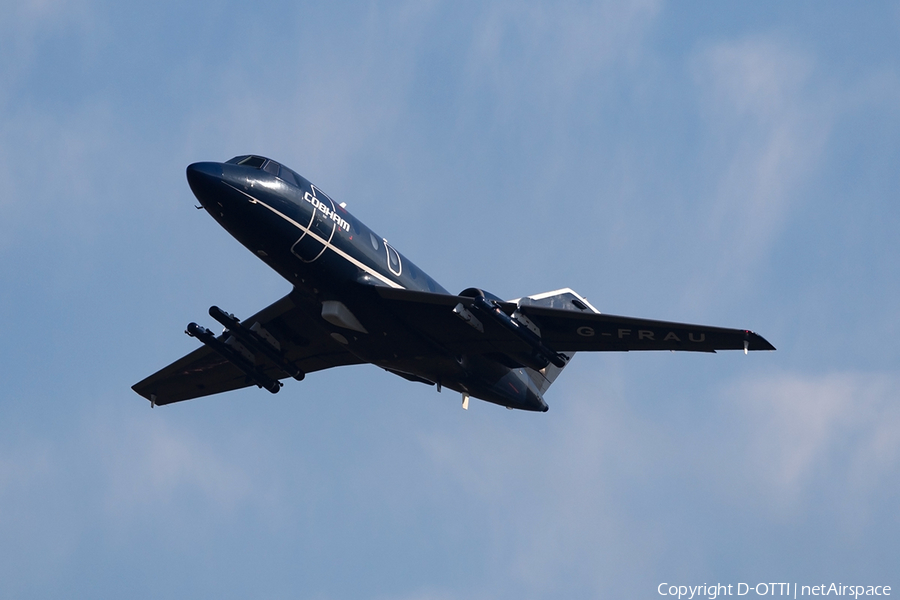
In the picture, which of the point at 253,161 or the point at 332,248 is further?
the point at 332,248

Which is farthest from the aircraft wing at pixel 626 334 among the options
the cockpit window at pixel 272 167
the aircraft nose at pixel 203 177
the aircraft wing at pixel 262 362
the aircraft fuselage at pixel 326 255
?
the aircraft nose at pixel 203 177

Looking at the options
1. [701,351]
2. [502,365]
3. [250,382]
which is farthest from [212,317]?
[701,351]

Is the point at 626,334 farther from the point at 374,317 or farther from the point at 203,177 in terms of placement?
the point at 203,177

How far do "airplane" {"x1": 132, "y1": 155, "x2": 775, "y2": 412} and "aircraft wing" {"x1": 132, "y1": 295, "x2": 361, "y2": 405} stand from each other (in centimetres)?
8

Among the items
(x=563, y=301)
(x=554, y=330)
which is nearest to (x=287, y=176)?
(x=554, y=330)

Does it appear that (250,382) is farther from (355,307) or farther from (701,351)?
(701,351)

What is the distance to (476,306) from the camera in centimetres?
3675

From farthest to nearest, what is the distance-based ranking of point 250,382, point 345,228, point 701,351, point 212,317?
point 250,382
point 212,317
point 345,228
point 701,351

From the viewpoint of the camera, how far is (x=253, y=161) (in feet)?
124

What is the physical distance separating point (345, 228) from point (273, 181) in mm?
3145

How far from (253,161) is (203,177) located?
7.91 feet

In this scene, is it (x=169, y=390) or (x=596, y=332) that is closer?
(x=596, y=332)

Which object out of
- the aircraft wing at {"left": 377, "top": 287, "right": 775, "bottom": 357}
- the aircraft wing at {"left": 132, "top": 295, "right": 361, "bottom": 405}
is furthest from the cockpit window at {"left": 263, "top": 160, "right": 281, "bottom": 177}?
the aircraft wing at {"left": 132, "top": 295, "right": 361, "bottom": 405}

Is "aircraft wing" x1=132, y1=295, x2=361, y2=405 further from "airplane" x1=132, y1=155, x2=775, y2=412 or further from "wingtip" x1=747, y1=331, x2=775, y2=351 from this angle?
"wingtip" x1=747, y1=331, x2=775, y2=351
